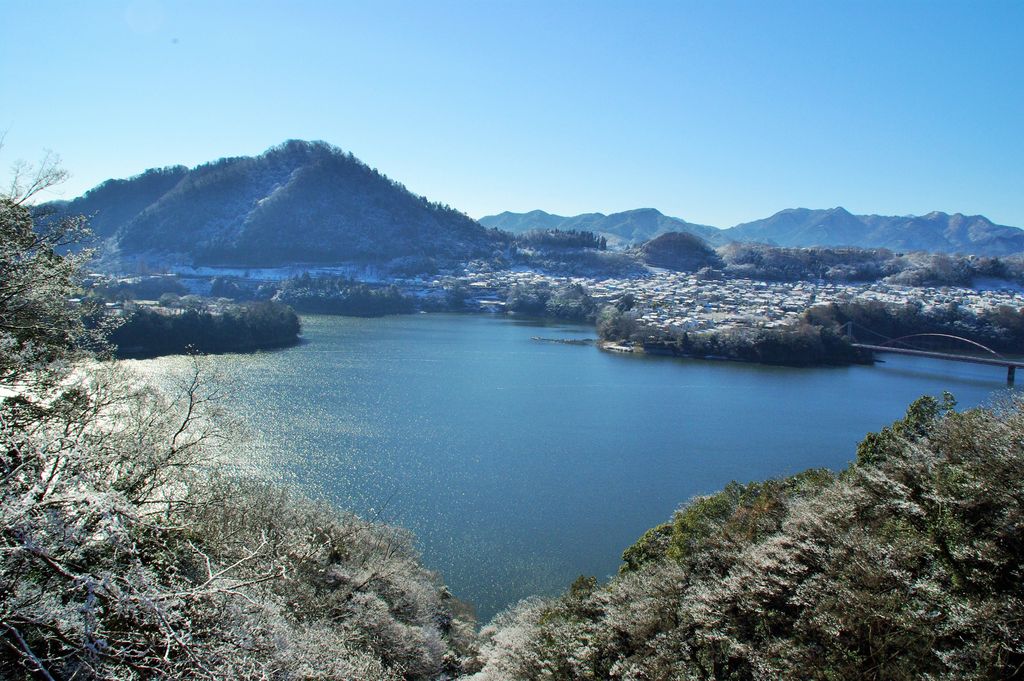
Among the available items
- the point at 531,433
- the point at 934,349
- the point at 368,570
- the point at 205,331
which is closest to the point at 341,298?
the point at 205,331

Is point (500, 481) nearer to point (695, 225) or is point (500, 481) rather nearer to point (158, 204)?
point (158, 204)

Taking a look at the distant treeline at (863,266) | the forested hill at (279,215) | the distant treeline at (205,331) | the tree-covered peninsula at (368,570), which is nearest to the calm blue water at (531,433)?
the distant treeline at (205,331)

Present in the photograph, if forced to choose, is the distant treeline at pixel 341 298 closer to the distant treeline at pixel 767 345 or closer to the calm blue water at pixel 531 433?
the calm blue water at pixel 531 433

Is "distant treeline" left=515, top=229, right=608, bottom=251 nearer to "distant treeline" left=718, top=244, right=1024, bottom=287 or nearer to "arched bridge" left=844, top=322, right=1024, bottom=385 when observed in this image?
"distant treeline" left=718, top=244, right=1024, bottom=287

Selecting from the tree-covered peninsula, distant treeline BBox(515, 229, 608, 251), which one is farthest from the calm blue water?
distant treeline BBox(515, 229, 608, 251)

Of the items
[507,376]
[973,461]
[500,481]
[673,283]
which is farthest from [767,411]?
[673,283]

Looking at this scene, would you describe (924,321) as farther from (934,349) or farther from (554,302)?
(554,302)
